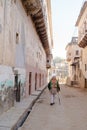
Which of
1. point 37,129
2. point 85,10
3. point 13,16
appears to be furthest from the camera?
point 85,10

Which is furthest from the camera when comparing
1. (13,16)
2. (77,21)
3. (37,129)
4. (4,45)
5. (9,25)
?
(77,21)

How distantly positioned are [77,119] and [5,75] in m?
3.23

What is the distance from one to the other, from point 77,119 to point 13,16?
15.6 ft

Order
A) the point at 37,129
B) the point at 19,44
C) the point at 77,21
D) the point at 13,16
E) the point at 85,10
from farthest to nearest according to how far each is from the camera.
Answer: the point at 77,21
the point at 85,10
the point at 19,44
the point at 13,16
the point at 37,129

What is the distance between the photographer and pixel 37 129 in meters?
7.59

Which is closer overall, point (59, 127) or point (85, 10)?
point (59, 127)

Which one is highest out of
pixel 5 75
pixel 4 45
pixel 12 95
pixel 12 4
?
pixel 12 4

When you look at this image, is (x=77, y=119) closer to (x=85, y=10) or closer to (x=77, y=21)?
(x=85, y=10)

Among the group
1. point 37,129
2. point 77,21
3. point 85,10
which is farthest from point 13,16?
point 77,21

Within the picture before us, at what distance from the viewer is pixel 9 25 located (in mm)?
9195

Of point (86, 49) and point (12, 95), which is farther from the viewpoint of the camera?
point (86, 49)

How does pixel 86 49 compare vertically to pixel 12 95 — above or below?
above

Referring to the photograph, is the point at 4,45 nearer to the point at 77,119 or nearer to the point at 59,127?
the point at 59,127

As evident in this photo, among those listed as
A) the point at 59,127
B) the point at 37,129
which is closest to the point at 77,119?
the point at 59,127
